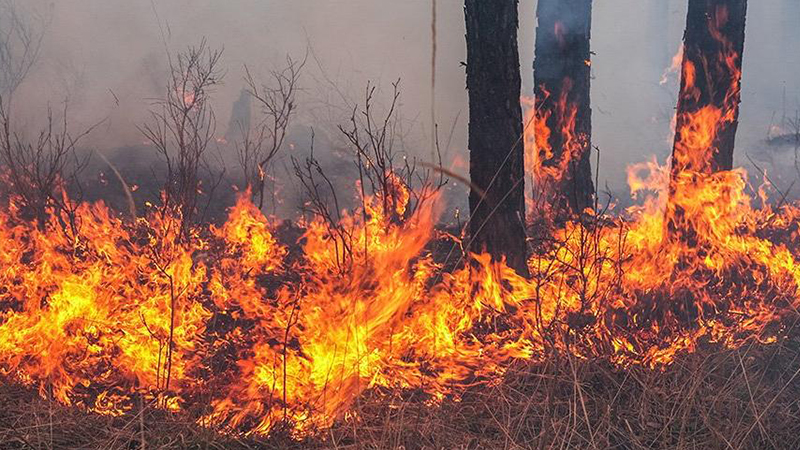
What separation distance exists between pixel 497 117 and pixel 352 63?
511 inches

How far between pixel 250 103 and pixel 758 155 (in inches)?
411

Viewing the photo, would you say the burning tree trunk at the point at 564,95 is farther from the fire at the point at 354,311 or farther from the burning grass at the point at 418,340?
the burning grass at the point at 418,340

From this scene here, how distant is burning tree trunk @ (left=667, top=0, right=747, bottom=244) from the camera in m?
5.64

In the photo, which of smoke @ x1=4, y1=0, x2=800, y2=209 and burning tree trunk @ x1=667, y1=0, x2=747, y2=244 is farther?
smoke @ x1=4, y1=0, x2=800, y2=209

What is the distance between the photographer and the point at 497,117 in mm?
4777

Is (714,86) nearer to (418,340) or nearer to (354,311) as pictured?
(418,340)

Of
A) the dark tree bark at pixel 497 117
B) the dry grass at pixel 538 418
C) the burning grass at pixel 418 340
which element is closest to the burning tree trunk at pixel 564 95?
the burning grass at pixel 418 340

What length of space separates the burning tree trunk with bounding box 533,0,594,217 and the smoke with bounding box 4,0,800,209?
5.27 metres

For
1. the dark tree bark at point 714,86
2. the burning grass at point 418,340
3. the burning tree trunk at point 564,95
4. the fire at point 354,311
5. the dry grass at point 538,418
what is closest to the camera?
the dry grass at point 538,418

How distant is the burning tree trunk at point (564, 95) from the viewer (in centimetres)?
707

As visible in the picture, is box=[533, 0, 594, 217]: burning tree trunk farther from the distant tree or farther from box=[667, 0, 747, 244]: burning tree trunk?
the distant tree

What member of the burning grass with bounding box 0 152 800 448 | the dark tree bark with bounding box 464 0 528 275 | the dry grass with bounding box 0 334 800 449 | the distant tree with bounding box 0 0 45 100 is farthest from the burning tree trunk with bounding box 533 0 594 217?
the distant tree with bounding box 0 0 45 100

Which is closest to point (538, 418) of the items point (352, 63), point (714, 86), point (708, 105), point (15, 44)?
point (708, 105)

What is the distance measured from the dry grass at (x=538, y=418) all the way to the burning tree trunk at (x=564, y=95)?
3515 mm
